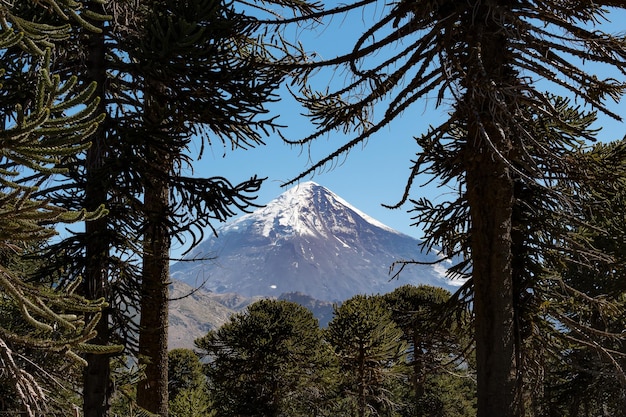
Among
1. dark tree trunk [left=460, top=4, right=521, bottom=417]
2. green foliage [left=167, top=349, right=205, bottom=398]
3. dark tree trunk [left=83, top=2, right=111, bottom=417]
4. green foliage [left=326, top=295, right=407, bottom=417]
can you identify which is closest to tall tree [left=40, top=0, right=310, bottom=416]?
dark tree trunk [left=83, top=2, right=111, bottom=417]

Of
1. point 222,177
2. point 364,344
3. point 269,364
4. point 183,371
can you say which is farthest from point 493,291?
point 183,371

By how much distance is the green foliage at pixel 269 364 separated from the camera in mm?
16172

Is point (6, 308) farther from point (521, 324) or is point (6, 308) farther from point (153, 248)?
point (521, 324)

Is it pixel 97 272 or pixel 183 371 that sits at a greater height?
pixel 97 272

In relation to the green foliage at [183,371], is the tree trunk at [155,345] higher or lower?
higher

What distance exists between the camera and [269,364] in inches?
647

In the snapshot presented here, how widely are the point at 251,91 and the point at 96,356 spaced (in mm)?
3619

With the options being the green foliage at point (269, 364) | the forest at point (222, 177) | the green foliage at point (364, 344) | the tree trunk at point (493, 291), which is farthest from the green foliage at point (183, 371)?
the tree trunk at point (493, 291)

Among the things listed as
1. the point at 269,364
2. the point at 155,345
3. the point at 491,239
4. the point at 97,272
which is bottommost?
the point at 269,364

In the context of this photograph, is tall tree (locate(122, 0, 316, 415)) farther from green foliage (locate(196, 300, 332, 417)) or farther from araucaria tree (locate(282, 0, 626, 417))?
green foliage (locate(196, 300, 332, 417))

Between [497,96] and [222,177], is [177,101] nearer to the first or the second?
[222,177]

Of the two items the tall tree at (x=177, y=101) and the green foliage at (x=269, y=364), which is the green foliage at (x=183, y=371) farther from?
the tall tree at (x=177, y=101)

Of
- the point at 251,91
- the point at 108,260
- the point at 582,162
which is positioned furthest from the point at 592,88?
the point at 108,260

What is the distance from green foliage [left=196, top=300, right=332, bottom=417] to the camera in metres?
16.2
